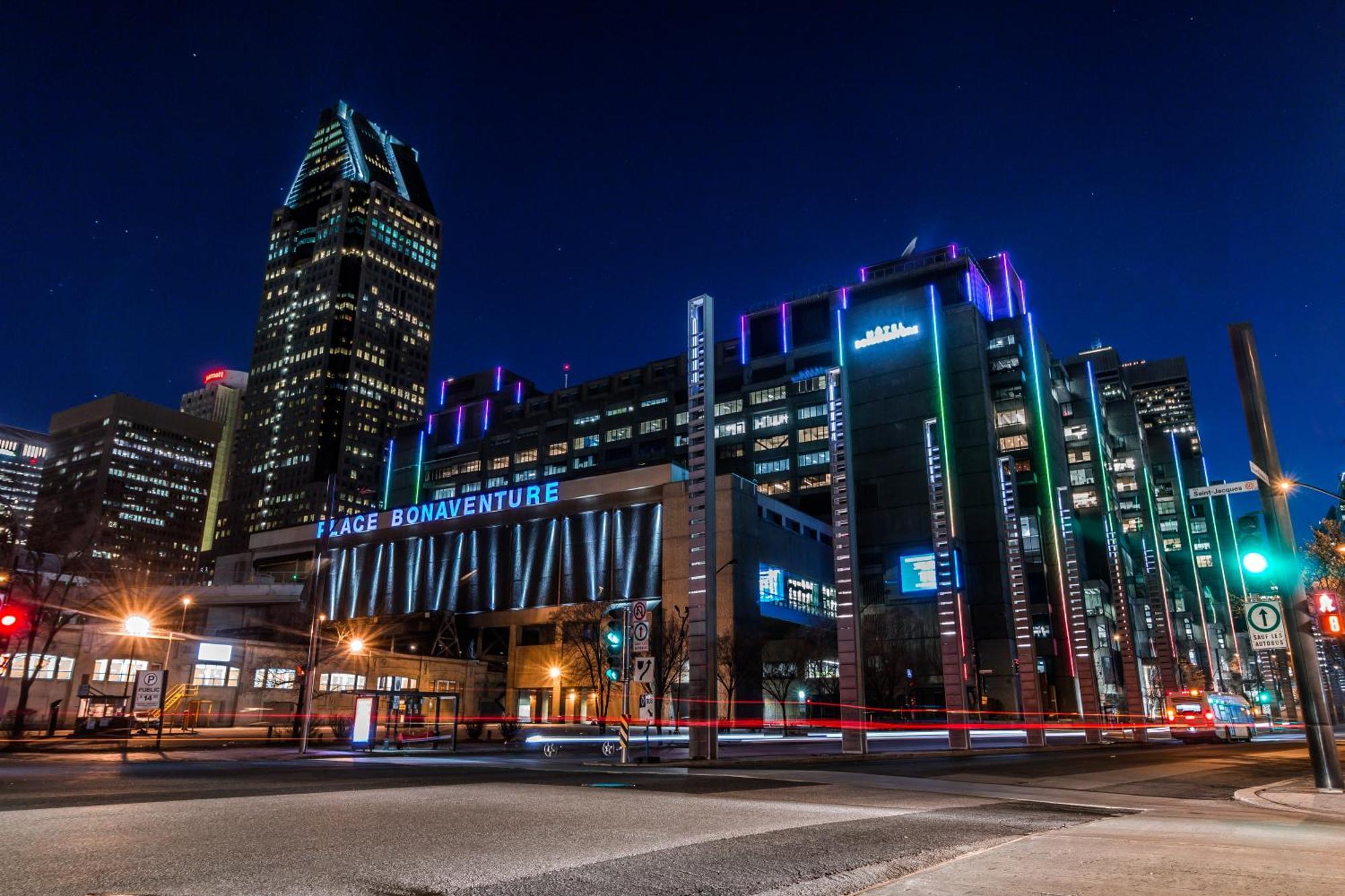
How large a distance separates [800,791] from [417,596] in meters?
90.8

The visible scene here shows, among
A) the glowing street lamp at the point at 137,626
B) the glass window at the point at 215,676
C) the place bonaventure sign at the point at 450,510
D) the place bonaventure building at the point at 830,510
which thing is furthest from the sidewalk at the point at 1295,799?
the place bonaventure sign at the point at 450,510

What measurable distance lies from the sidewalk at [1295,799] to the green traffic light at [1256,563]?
4210 mm

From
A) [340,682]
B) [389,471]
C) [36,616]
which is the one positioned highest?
[389,471]

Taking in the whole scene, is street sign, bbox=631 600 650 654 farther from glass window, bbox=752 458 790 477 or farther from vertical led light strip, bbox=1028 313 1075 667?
glass window, bbox=752 458 790 477

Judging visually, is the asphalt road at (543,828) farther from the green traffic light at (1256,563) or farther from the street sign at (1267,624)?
the green traffic light at (1256,563)

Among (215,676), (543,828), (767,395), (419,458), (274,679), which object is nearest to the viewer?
(543,828)

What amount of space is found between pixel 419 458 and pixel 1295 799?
161404mm

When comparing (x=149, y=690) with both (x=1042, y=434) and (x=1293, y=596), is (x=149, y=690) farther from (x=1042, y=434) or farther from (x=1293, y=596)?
(x=1042, y=434)

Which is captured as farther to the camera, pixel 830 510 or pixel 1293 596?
pixel 830 510

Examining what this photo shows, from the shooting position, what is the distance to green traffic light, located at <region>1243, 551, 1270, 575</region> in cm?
1712

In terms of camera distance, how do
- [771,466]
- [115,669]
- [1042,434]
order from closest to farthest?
1. [115,669]
2. [1042,434]
3. [771,466]

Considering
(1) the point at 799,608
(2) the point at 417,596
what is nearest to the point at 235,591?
(2) the point at 417,596

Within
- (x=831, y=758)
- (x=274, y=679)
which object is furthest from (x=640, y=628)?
(x=274, y=679)

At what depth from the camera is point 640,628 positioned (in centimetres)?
2720
